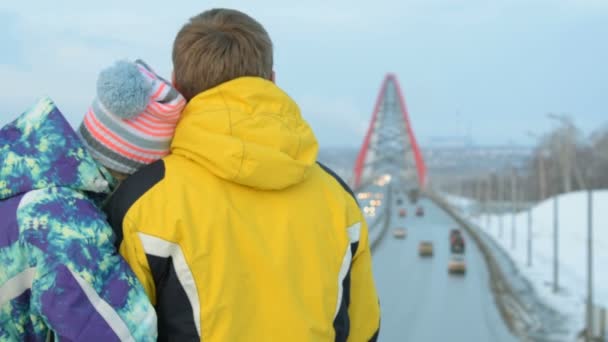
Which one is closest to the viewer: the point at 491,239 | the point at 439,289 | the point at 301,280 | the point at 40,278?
the point at 40,278

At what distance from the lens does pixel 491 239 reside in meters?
36.5

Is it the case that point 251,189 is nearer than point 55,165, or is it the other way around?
point 55,165

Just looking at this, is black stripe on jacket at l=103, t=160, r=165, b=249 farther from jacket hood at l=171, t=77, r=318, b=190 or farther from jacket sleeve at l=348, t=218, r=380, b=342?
jacket sleeve at l=348, t=218, r=380, b=342

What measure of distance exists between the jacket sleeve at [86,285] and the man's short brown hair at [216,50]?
1.00 feet

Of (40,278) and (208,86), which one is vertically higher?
(208,86)

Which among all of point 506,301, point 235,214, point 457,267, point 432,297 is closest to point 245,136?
point 235,214

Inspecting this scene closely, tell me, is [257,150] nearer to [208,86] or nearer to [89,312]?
[208,86]

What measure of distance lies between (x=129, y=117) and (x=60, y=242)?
10.5 inches

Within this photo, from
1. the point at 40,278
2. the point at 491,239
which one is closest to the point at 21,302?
the point at 40,278

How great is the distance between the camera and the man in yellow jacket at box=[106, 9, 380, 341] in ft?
3.96

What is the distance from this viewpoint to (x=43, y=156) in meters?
1.18

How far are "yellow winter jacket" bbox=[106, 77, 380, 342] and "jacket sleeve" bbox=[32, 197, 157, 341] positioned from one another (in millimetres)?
54

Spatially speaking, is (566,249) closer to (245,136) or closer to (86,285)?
(245,136)

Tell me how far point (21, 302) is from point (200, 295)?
0.26 meters
